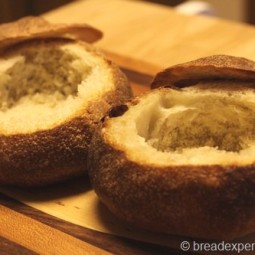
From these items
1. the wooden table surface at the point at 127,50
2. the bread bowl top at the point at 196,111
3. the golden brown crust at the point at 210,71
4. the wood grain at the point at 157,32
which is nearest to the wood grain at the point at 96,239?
the wooden table surface at the point at 127,50

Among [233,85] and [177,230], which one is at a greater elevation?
[233,85]

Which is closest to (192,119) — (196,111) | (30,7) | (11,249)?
(196,111)

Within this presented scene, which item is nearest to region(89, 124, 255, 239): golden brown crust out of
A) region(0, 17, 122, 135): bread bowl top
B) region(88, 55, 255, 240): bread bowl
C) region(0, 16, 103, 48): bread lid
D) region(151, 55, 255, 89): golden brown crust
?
region(88, 55, 255, 240): bread bowl

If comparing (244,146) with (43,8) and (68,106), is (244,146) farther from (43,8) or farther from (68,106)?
(43,8)

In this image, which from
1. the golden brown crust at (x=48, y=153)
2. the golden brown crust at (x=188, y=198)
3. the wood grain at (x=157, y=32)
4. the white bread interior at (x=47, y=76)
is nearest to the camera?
the golden brown crust at (x=188, y=198)

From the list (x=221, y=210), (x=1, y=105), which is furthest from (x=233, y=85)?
(x=1, y=105)

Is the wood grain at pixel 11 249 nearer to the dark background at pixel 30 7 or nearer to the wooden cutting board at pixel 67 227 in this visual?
the wooden cutting board at pixel 67 227

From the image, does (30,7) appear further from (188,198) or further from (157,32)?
(188,198)

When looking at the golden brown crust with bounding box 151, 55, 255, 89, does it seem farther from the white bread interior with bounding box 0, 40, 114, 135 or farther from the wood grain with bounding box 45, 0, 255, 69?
the wood grain with bounding box 45, 0, 255, 69
